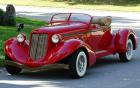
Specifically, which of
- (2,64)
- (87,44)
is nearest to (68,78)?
(87,44)

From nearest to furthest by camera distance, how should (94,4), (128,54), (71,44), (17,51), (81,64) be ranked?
(71,44) < (81,64) < (17,51) < (128,54) < (94,4)

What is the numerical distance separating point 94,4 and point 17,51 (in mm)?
30388

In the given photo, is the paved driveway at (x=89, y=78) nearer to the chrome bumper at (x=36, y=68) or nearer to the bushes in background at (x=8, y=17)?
the chrome bumper at (x=36, y=68)

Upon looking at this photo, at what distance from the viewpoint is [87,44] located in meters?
11.7

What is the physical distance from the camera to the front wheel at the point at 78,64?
1080cm

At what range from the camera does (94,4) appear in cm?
4147

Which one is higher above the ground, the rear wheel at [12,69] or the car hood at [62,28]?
the car hood at [62,28]

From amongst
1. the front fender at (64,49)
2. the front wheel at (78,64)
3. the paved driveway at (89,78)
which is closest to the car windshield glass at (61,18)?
the paved driveway at (89,78)

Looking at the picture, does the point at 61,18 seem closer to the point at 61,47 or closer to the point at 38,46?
the point at 38,46

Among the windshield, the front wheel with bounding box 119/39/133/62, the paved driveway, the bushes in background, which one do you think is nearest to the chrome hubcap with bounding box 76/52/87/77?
the paved driveway

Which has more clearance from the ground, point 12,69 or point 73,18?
point 73,18

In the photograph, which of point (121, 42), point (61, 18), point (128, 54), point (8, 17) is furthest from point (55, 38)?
point (8, 17)

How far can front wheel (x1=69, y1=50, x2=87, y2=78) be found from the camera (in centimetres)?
1080

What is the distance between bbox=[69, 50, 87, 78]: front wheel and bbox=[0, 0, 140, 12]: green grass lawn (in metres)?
25.8
